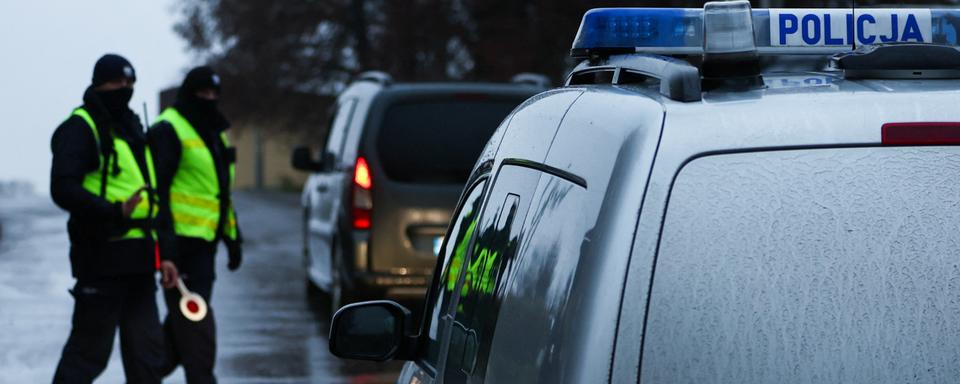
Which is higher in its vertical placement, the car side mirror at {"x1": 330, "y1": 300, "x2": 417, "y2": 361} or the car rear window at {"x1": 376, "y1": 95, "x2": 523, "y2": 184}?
the car side mirror at {"x1": 330, "y1": 300, "x2": 417, "y2": 361}

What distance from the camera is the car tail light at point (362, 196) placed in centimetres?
1114

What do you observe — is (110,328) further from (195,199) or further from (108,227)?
(195,199)

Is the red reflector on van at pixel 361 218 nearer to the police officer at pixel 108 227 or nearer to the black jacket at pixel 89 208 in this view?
the police officer at pixel 108 227

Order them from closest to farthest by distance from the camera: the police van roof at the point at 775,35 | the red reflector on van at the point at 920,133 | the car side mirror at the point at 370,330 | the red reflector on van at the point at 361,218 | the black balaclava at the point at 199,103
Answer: the red reflector on van at the point at 920,133 → the police van roof at the point at 775,35 → the car side mirror at the point at 370,330 → the black balaclava at the point at 199,103 → the red reflector on van at the point at 361,218

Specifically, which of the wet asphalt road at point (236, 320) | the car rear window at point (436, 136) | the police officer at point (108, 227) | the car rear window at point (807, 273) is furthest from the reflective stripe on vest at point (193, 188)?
the car rear window at point (807, 273)

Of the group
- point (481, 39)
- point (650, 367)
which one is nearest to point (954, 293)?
point (650, 367)

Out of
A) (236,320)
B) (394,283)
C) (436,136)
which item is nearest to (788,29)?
(394,283)

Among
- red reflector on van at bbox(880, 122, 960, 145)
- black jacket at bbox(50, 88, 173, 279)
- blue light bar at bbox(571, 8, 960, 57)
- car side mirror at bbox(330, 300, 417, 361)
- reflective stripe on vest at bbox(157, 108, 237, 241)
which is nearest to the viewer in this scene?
red reflector on van at bbox(880, 122, 960, 145)

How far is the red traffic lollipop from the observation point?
797 centimetres

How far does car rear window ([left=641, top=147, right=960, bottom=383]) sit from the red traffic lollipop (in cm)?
579

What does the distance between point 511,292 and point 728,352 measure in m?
0.55

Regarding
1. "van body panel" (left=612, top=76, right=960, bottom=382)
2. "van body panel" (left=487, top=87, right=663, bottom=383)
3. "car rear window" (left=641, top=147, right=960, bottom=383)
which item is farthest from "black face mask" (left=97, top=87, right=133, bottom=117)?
"car rear window" (left=641, top=147, right=960, bottom=383)

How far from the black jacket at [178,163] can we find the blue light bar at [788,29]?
4.74 metres

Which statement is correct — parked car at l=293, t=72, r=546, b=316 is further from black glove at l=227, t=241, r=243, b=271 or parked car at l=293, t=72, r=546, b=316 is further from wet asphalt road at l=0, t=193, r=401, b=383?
black glove at l=227, t=241, r=243, b=271
